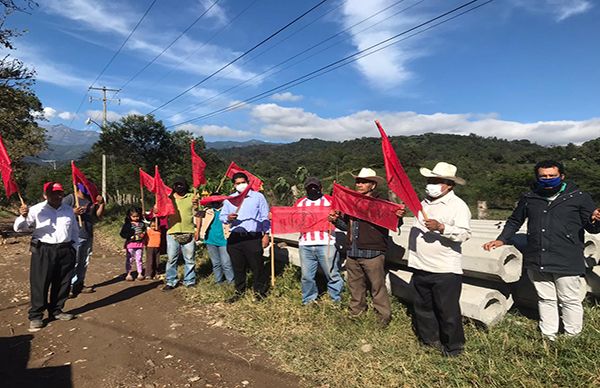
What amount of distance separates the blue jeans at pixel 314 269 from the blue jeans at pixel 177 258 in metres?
2.49

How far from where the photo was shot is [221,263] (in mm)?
6969

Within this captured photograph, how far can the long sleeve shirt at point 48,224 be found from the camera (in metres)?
5.32

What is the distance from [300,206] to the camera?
5734 millimetres

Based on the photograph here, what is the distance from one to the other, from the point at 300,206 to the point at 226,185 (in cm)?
589

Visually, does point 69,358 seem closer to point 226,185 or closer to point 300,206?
point 300,206

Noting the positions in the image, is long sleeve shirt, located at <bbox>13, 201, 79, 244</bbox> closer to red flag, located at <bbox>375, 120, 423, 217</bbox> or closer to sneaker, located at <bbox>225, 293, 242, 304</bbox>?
sneaker, located at <bbox>225, 293, 242, 304</bbox>

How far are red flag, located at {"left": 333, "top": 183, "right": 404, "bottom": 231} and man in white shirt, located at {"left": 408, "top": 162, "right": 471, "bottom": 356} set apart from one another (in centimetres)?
40

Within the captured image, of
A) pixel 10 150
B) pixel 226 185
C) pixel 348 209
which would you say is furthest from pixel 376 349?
pixel 10 150

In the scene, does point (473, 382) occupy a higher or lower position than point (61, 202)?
lower

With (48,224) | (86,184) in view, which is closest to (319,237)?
(48,224)

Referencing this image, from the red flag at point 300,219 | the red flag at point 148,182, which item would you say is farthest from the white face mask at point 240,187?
the red flag at point 148,182

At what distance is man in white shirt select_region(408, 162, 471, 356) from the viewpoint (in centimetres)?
383

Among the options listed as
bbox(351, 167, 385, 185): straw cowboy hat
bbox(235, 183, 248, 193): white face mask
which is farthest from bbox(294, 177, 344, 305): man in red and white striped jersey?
bbox(235, 183, 248, 193): white face mask

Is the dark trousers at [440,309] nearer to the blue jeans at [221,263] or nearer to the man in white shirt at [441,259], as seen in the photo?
the man in white shirt at [441,259]
